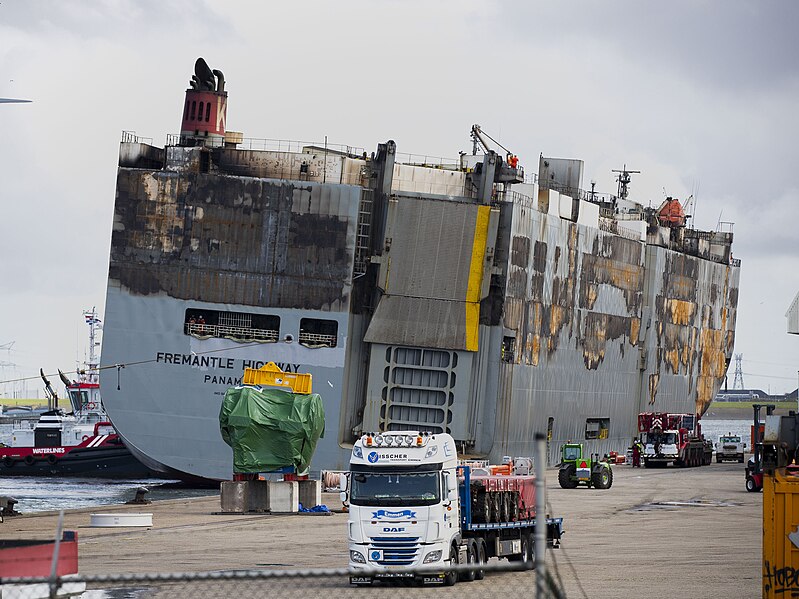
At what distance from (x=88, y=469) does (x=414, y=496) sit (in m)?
62.9

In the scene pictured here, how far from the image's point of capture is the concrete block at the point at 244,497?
49812 millimetres

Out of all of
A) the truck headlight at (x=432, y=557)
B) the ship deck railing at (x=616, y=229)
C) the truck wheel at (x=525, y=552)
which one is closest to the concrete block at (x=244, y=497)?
the truck wheel at (x=525, y=552)

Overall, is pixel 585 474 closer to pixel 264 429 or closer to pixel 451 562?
pixel 264 429

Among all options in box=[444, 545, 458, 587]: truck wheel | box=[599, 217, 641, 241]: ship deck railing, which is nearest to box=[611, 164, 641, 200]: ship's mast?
box=[599, 217, 641, 241]: ship deck railing

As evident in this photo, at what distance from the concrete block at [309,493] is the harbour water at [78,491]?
524 inches

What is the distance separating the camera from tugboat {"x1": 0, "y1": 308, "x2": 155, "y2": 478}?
85625 millimetres

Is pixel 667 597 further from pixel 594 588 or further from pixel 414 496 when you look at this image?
pixel 414 496

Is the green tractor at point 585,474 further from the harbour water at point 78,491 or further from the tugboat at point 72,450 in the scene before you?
the tugboat at point 72,450

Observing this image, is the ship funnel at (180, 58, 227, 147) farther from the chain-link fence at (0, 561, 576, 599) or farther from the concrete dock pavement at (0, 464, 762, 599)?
the chain-link fence at (0, 561, 576, 599)

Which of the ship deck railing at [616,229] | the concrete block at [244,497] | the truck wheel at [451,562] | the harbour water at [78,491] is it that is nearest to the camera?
the truck wheel at [451,562]

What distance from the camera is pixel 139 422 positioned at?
67562 mm

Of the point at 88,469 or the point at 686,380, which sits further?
the point at 686,380

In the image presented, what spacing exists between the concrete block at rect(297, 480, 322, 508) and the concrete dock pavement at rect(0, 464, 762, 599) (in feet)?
4.03

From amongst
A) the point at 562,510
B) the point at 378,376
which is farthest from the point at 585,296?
the point at 562,510
